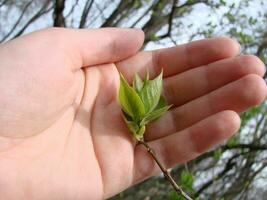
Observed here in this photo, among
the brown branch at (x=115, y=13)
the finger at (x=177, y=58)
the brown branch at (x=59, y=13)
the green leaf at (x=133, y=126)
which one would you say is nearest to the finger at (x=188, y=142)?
the green leaf at (x=133, y=126)

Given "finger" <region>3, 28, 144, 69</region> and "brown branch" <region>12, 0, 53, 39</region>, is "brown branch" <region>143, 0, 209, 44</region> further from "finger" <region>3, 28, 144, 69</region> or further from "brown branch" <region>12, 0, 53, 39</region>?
"finger" <region>3, 28, 144, 69</region>

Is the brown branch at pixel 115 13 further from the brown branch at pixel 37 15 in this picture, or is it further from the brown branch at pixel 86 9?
the brown branch at pixel 37 15

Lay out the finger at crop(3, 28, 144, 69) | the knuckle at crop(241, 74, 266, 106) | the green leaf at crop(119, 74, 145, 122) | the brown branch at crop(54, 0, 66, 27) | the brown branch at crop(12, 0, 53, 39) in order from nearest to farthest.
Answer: the green leaf at crop(119, 74, 145, 122) < the knuckle at crop(241, 74, 266, 106) < the finger at crop(3, 28, 144, 69) < the brown branch at crop(54, 0, 66, 27) < the brown branch at crop(12, 0, 53, 39)

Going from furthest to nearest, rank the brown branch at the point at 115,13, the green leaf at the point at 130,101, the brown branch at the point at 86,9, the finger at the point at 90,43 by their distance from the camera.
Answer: the brown branch at the point at 115,13 → the brown branch at the point at 86,9 → the finger at the point at 90,43 → the green leaf at the point at 130,101

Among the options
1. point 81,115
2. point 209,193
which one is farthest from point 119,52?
point 209,193

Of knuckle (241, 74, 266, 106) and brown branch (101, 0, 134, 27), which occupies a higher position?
knuckle (241, 74, 266, 106)

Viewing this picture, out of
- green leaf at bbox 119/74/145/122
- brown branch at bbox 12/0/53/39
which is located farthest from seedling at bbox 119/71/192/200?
brown branch at bbox 12/0/53/39

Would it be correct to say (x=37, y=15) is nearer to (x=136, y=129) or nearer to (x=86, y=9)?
(x=86, y=9)
